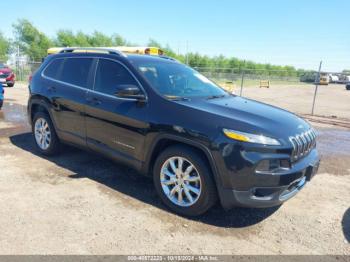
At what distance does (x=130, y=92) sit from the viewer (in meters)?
3.70

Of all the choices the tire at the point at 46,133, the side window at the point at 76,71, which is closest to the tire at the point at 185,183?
the side window at the point at 76,71

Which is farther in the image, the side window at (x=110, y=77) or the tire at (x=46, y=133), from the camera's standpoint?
the tire at (x=46, y=133)

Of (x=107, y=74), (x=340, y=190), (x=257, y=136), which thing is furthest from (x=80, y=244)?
(x=340, y=190)

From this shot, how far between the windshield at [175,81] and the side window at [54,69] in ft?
5.73

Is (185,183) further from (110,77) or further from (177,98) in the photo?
(110,77)

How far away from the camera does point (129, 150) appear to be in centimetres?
402

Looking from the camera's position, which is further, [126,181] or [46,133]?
[46,133]

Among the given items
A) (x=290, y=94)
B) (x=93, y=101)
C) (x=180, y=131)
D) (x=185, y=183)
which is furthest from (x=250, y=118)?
(x=290, y=94)

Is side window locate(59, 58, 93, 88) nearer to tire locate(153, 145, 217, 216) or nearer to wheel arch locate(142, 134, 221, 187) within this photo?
wheel arch locate(142, 134, 221, 187)

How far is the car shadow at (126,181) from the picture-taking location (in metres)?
3.59

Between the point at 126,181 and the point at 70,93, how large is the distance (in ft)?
5.12

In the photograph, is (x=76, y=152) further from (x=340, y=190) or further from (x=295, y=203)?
(x=340, y=190)

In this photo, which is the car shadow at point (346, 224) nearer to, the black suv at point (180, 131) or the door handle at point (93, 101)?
the black suv at point (180, 131)

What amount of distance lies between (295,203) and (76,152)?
3728 mm
